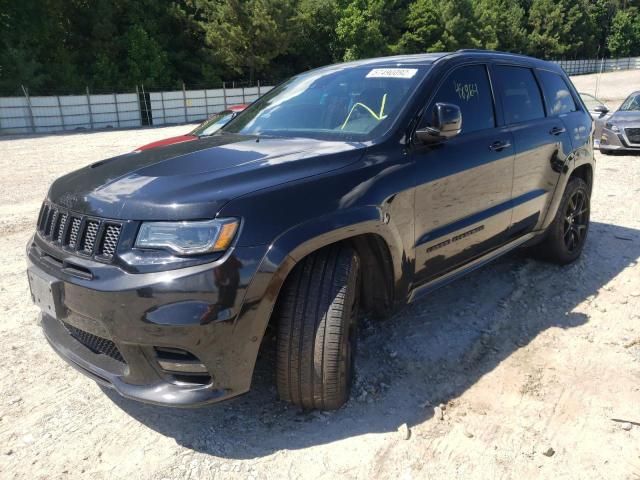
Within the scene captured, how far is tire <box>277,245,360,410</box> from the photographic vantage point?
253 cm

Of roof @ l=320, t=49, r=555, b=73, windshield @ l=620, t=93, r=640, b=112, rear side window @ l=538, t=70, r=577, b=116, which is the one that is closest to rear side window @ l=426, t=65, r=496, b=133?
roof @ l=320, t=49, r=555, b=73

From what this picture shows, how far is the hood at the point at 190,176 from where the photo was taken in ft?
7.43

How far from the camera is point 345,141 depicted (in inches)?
116

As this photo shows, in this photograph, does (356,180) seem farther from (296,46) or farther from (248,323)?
(296,46)

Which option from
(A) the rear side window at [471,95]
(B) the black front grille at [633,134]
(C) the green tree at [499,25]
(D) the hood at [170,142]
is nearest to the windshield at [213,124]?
(D) the hood at [170,142]

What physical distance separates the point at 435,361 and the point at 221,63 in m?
41.0

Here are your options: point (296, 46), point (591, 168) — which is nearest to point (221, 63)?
point (296, 46)

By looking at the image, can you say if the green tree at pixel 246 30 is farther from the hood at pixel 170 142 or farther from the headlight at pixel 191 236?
the headlight at pixel 191 236

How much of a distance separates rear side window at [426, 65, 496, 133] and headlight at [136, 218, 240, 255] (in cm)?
169

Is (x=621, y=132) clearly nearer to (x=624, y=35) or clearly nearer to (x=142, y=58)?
(x=142, y=58)

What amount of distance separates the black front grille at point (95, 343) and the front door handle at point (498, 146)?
8.50 feet

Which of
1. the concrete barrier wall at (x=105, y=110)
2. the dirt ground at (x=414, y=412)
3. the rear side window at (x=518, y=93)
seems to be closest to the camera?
the dirt ground at (x=414, y=412)

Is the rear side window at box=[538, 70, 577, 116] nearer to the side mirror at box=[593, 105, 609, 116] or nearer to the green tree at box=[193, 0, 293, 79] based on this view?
the side mirror at box=[593, 105, 609, 116]

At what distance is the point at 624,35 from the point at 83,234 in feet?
303
